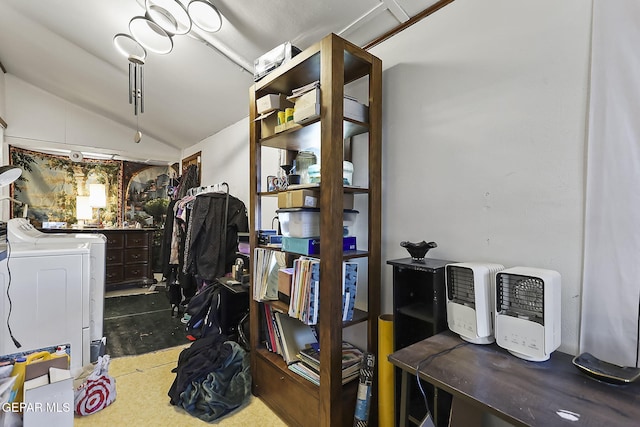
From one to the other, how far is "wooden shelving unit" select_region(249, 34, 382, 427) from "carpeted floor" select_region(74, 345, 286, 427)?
0.10 metres

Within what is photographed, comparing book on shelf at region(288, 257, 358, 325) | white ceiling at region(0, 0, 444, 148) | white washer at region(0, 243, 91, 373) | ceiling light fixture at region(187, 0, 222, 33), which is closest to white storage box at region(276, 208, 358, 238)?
book on shelf at region(288, 257, 358, 325)

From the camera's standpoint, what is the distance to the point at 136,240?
188 inches

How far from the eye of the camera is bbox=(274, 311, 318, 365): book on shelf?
1814mm

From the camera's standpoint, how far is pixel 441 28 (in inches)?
58.3

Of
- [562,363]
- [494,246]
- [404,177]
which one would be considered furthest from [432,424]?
[404,177]

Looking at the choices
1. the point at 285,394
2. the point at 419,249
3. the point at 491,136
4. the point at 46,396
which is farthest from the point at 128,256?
the point at 491,136

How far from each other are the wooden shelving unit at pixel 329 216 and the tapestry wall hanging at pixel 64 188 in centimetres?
421

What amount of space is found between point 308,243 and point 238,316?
1.30 meters

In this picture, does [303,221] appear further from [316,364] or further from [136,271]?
[136,271]

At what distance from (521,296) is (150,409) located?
6.95 ft

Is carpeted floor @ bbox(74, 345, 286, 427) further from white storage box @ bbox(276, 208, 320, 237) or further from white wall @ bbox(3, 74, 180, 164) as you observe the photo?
white wall @ bbox(3, 74, 180, 164)

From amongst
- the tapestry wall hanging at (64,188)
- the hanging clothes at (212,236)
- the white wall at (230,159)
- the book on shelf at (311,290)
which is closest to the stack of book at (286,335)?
the book on shelf at (311,290)

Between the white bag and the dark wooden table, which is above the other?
the dark wooden table

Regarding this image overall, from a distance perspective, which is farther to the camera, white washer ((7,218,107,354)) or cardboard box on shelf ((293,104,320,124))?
white washer ((7,218,107,354))
